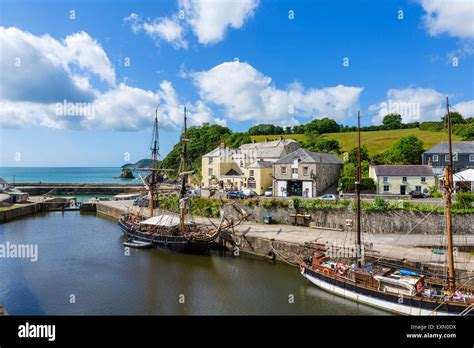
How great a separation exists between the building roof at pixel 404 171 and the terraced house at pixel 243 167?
13.9 m

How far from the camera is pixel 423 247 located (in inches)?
910

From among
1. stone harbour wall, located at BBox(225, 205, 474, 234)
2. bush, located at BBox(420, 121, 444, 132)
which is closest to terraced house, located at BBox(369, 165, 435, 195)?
stone harbour wall, located at BBox(225, 205, 474, 234)

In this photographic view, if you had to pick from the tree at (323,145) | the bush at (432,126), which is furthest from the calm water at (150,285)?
the bush at (432,126)

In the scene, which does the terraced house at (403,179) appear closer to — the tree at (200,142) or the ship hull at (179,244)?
the ship hull at (179,244)

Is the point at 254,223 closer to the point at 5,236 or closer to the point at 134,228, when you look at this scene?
the point at 134,228

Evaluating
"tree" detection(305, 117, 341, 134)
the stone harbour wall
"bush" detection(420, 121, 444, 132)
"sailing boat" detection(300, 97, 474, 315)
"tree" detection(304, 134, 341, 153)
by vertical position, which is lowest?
"sailing boat" detection(300, 97, 474, 315)

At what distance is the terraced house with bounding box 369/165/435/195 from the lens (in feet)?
118

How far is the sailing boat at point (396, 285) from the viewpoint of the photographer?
613 inches

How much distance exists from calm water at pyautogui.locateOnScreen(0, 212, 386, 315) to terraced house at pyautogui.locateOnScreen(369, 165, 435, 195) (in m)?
19.6

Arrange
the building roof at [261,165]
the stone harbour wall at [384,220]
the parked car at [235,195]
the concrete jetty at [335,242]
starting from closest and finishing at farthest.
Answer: the concrete jetty at [335,242]
the stone harbour wall at [384,220]
the parked car at [235,195]
the building roof at [261,165]

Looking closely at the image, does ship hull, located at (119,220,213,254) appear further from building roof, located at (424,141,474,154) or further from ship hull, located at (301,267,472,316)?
building roof, located at (424,141,474,154)

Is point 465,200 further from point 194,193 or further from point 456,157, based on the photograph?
point 194,193

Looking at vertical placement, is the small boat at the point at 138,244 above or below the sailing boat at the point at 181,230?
below

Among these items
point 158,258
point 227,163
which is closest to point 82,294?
point 158,258
